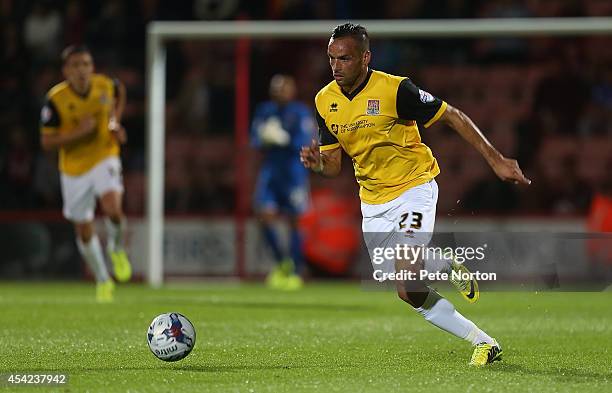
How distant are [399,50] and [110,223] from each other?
6093mm

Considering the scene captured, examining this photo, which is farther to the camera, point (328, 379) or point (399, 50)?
point (399, 50)

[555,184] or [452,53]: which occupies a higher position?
[452,53]

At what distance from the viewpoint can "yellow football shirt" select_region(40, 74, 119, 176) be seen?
11484mm

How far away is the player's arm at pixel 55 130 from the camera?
11195 mm

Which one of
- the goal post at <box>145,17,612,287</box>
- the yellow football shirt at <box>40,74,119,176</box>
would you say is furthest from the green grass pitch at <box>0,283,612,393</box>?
the goal post at <box>145,17,612,287</box>

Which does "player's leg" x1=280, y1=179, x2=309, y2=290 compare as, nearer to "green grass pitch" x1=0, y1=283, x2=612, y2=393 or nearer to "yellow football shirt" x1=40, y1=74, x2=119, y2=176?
"green grass pitch" x1=0, y1=283, x2=612, y2=393

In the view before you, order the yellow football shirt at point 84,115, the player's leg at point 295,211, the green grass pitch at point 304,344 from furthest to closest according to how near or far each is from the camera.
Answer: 1. the player's leg at point 295,211
2. the yellow football shirt at point 84,115
3. the green grass pitch at point 304,344

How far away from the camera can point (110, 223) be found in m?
11.8

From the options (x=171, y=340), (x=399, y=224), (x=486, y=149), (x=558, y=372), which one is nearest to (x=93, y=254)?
(x=171, y=340)

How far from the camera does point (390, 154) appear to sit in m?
7.15

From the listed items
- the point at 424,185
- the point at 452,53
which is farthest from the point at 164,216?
the point at 424,185

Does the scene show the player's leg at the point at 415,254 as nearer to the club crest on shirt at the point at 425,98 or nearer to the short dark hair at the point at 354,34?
the club crest on shirt at the point at 425,98

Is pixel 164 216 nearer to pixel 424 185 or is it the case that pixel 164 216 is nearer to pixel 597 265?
pixel 597 265

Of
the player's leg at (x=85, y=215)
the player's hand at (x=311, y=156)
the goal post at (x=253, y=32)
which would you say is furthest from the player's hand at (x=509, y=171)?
the goal post at (x=253, y=32)
